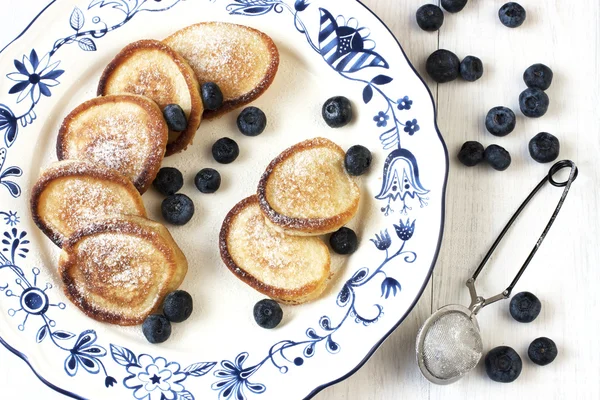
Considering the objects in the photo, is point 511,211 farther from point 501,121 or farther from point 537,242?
point 501,121

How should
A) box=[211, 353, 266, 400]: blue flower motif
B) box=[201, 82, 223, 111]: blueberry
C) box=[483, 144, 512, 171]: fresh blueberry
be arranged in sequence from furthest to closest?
box=[483, 144, 512, 171]: fresh blueberry
box=[201, 82, 223, 111]: blueberry
box=[211, 353, 266, 400]: blue flower motif

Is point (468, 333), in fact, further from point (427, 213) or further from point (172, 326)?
point (172, 326)

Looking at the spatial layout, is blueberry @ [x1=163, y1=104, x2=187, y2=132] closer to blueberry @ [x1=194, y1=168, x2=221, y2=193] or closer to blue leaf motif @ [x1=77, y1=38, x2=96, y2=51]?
blueberry @ [x1=194, y1=168, x2=221, y2=193]

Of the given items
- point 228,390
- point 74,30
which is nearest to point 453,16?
point 74,30

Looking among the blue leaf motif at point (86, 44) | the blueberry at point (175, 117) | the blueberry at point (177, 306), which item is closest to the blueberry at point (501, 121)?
the blueberry at point (175, 117)

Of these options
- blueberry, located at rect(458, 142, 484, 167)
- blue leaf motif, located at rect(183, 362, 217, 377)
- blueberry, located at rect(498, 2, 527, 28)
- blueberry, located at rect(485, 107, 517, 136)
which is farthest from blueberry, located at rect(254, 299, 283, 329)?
blueberry, located at rect(498, 2, 527, 28)

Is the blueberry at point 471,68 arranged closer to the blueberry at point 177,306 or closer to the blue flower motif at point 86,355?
the blueberry at point 177,306

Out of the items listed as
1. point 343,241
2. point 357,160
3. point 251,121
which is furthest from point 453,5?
point 343,241
